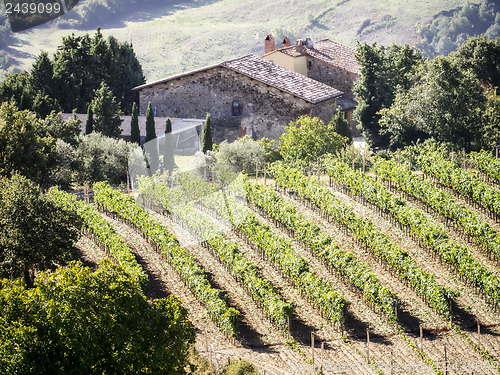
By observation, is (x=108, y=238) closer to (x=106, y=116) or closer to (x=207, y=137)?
(x=207, y=137)

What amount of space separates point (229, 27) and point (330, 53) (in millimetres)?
66464

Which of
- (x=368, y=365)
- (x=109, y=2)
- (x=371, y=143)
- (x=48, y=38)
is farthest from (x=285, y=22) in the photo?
(x=368, y=365)

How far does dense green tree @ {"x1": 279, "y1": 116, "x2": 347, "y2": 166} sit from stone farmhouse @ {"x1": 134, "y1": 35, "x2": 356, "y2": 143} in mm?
4649

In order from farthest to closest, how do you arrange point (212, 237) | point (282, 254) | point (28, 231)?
point (212, 237) → point (282, 254) → point (28, 231)

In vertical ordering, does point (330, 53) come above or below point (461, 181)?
below

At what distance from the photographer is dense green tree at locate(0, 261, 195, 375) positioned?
1204 centimetres

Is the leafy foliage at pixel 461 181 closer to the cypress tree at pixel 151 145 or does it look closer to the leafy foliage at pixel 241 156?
the leafy foliage at pixel 241 156

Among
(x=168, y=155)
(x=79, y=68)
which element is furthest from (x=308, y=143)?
(x=79, y=68)

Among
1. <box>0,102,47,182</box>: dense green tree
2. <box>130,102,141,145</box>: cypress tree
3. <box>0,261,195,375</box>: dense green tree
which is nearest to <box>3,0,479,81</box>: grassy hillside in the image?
<box>130,102,141,145</box>: cypress tree

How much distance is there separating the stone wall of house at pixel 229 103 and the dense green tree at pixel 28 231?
772 inches

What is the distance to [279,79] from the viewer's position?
38.7m

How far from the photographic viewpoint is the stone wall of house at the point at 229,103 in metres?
37.8

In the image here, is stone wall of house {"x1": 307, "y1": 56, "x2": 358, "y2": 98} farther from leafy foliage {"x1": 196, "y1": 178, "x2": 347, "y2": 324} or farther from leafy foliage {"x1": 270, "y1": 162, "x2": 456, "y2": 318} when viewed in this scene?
leafy foliage {"x1": 196, "y1": 178, "x2": 347, "y2": 324}

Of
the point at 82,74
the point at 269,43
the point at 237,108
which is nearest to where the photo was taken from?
the point at 237,108
